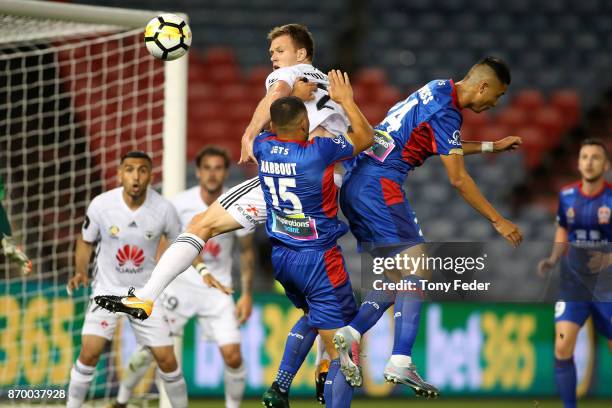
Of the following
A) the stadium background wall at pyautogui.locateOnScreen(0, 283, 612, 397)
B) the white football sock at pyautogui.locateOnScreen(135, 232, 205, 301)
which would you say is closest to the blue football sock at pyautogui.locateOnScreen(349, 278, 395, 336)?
the white football sock at pyautogui.locateOnScreen(135, 232, 205, 301)

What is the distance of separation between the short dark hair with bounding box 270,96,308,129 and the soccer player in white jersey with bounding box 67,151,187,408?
1.76m

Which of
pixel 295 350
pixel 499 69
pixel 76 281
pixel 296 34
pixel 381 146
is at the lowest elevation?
pixel 295 350

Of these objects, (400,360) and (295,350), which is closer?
(400,360)

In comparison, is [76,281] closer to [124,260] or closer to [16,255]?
[124,260]

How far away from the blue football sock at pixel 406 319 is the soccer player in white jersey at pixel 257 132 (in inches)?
22.3

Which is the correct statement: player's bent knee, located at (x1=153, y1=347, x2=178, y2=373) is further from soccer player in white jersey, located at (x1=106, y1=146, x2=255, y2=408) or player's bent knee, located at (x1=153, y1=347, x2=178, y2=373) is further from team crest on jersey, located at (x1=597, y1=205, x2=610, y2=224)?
team crest on jersey, located at (x1=597, y1=205, x2=610, y2=224)

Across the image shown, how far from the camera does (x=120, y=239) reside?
741 centimetres

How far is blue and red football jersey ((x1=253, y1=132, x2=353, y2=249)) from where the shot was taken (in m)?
5.90

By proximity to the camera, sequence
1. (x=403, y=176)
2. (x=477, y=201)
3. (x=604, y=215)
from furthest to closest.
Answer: (x=604, y=215), (x=403, y=176), (x=477, y=201)

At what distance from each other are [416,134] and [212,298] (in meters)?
2.92

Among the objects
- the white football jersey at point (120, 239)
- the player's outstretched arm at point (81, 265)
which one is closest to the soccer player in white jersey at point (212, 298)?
the white football jersey at point (120, 239)

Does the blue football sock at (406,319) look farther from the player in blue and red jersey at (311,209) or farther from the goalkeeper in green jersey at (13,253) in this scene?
the goalkeeper in green jersey at (13,253)

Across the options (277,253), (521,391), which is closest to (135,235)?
(277,253)

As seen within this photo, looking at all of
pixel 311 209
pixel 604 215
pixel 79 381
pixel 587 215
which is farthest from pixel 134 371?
pixel 604 215
